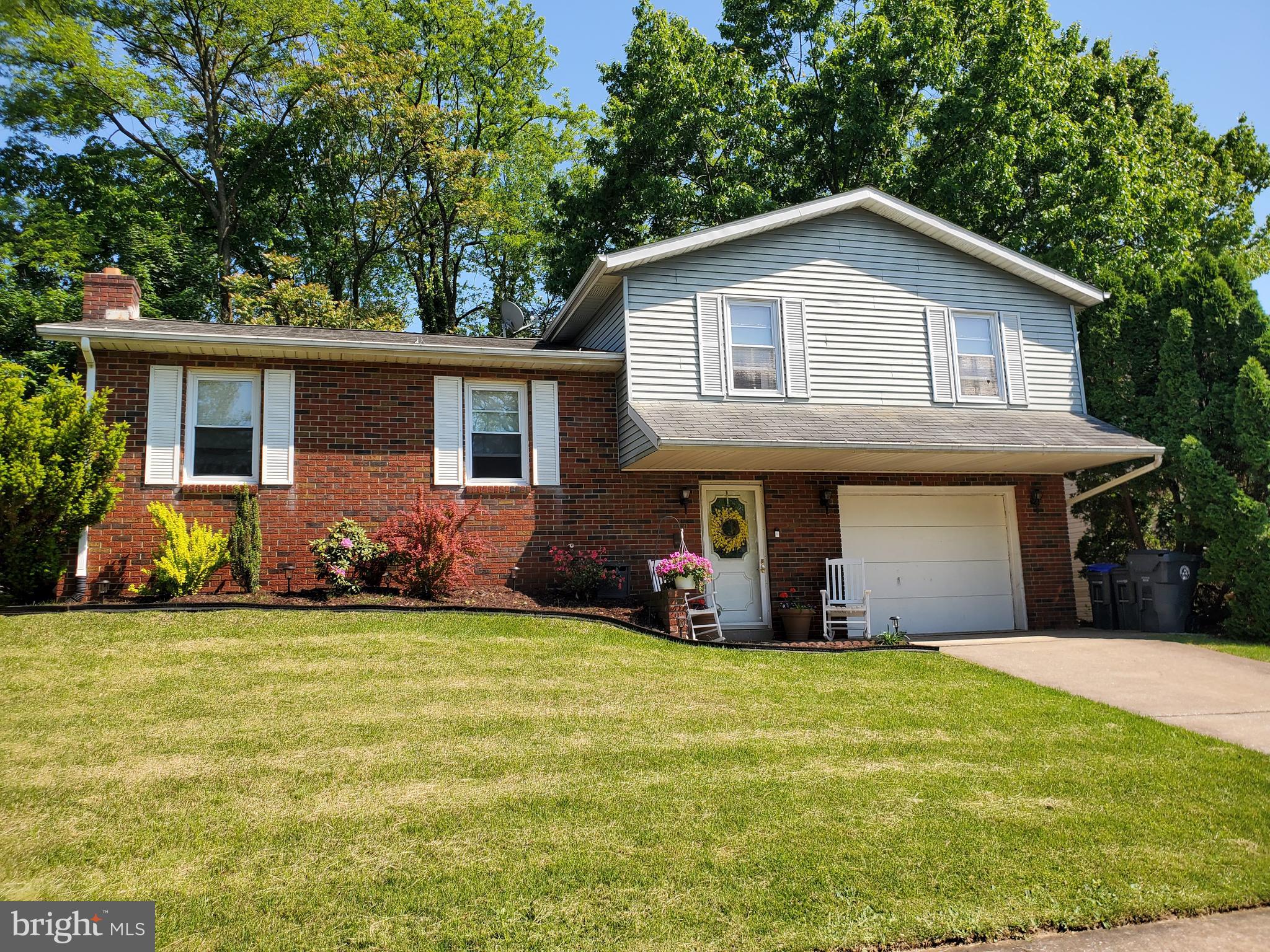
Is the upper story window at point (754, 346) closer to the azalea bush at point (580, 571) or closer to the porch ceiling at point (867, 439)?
the porch ceiling at point (867, 439)

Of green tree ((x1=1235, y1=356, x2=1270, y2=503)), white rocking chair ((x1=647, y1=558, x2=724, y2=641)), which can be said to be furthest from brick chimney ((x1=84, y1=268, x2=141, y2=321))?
green tree ((x1=1235, y1=356, x2=1270, y2=503))

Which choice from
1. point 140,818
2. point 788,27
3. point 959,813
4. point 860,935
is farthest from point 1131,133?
point 140,818

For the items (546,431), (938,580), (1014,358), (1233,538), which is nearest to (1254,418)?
(1233,538)

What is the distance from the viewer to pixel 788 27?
2425cm

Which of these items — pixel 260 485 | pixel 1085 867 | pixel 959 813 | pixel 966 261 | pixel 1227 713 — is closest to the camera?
pixel 1085 867

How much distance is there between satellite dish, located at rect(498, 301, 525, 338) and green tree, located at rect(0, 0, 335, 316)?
36.9ft

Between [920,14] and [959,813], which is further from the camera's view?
[920,14]

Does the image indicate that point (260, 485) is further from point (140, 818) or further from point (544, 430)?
point (140, 818)

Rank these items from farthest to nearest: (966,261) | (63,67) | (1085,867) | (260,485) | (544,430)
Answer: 1. (63,67)
2. (966,261)
3. (544,430)
4. (260,485)
5. (1085,867)

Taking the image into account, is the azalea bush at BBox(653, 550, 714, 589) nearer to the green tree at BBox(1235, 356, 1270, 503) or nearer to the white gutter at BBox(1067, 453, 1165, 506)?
the white gutter at BBox(1067, 453, 1165, 506)

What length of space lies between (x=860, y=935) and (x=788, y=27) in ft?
82.5

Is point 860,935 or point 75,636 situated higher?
point 75,636

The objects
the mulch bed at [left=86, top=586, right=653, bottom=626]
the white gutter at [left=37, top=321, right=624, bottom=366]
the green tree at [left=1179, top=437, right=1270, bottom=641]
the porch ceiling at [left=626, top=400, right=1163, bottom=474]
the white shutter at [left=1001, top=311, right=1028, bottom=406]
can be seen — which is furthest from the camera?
the white shutter at [left=1001, top=311, right=1028, bottom=406]

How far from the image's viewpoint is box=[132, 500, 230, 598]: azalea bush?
10203mm
